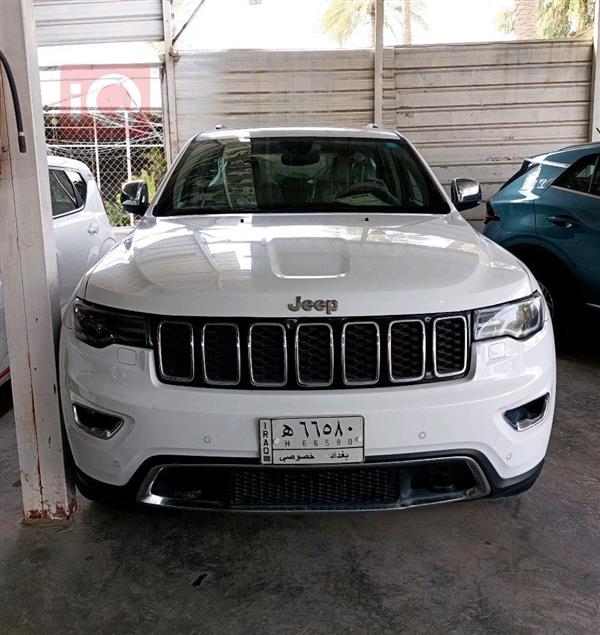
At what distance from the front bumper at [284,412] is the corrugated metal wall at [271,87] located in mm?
7223

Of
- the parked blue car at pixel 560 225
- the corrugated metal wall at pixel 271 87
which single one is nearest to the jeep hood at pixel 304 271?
the parked blue car at pixel 560 225

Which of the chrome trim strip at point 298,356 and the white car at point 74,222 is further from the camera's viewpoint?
the white car at point 74,222

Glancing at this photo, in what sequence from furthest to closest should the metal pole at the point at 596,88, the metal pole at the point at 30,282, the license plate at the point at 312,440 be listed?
the metal pole at the point at 596,88 → the metal pole at the point at 30,282 → the license plate at the point at 312,440

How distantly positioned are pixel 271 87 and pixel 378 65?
4.43 feet

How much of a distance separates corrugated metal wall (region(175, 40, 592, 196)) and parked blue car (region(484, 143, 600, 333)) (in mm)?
4293

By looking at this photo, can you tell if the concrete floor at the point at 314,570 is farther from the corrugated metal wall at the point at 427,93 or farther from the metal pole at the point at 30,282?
the corrugated metal wall at the point at 427,93

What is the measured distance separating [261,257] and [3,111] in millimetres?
970

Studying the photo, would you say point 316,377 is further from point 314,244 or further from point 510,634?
point 510,634

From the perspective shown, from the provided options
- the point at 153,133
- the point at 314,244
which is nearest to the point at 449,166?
the point at 153,133

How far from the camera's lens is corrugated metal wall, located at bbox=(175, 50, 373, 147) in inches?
349

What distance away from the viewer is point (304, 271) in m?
2.27

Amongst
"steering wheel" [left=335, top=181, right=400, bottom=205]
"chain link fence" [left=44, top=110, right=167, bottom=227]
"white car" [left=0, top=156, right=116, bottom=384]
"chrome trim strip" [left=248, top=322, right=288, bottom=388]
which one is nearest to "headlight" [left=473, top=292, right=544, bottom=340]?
"chrome trim strip" [left=248, top=322, right=288, bottom=388]

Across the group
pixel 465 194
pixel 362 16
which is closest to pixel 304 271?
pixel 465 194

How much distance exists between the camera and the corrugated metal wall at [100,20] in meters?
8.67
